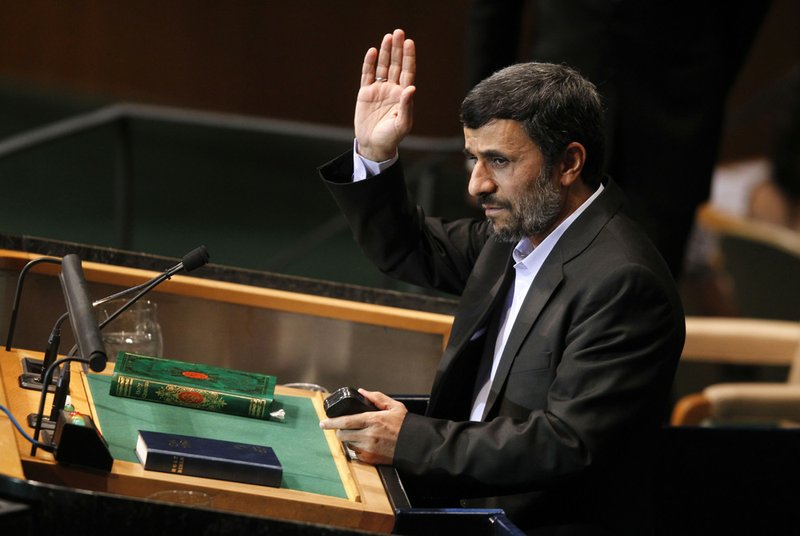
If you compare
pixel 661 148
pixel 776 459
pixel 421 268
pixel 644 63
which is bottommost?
pixel 776 459

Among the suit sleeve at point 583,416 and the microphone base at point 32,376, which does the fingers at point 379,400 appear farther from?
the microphone base at point 32,376

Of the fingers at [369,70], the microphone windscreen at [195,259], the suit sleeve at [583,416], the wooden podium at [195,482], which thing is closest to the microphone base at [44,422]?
the wooden podium at [195,482]

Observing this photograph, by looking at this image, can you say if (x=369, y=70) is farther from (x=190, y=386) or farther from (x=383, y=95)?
(x=190, y=386)

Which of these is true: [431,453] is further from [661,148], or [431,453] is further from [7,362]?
[661,148]

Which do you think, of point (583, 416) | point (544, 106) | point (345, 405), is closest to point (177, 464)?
point (345, 405)

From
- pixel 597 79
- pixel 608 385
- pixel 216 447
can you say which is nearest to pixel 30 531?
pixel 216 447

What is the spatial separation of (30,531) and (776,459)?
1.79m

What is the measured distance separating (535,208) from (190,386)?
2.34ft

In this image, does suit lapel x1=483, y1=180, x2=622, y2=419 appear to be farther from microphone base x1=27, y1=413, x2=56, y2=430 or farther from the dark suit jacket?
microphone base x1=27, y1=413, x2=56, y2=430

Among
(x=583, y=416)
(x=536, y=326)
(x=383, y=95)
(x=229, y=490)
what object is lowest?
(x=229, y=490)

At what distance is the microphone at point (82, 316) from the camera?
1840 mm

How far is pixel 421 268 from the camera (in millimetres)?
2717

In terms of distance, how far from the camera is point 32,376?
7.32 feet

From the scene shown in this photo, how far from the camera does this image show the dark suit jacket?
2.11m
